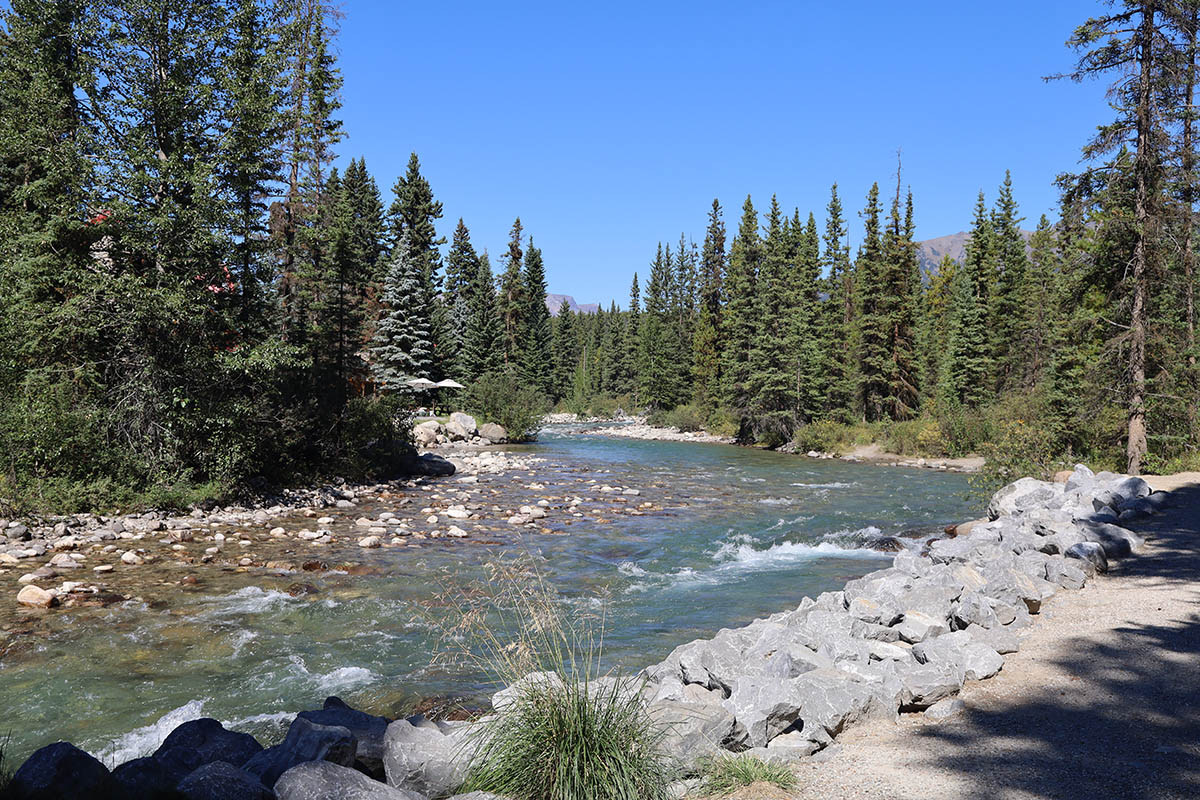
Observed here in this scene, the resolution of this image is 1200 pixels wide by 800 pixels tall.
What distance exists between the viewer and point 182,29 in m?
14.5

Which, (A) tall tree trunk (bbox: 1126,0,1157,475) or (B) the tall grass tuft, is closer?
(B) the tall grass tuft

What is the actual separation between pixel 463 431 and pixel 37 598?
2654 centimetres

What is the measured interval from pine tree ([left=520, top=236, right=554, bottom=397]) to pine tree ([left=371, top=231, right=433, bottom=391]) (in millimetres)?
12857

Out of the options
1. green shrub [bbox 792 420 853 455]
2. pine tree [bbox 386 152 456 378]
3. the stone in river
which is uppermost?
pine tree [bbox 386 152 456 378]

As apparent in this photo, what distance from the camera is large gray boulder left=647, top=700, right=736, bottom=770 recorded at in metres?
3.96

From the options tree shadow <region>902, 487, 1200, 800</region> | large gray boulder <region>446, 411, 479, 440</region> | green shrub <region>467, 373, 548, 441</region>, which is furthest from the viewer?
green shrub <region>467, 373, 548, 441</region>

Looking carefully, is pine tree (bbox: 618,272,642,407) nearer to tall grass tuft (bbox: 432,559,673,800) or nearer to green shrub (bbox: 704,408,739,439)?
green shrub (bbox: 704,408,739,439)

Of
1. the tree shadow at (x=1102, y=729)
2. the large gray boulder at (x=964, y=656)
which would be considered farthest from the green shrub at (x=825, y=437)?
the large gray boulder at (x=964, y=656)

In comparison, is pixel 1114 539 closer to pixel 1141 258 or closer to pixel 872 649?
pixel 872 649

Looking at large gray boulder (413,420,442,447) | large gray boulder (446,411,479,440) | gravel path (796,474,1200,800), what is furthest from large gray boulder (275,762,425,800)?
large gray boulder (446,411,479,440)

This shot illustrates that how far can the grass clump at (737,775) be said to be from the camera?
12.4 feet

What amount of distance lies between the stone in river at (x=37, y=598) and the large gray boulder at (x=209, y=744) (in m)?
5.79

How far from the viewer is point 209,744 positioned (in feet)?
13.3

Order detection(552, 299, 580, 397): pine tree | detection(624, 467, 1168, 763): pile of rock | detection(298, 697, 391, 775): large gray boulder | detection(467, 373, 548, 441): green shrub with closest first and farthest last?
Result: detection(298, 697, 391, 775): large gray boulder < detection(624, 467, 1168, 763): pile of rock < detection(467, 373, 548, 441): green shrub < detection(552, 299, 580, 397): pine tree
